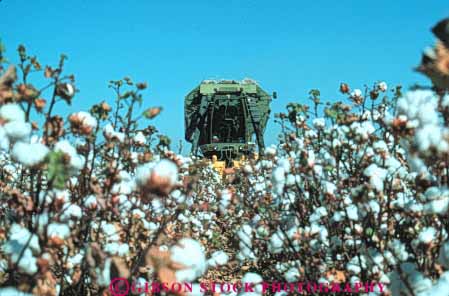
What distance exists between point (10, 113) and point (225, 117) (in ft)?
40.7

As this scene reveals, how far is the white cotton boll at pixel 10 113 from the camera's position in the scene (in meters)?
1.46

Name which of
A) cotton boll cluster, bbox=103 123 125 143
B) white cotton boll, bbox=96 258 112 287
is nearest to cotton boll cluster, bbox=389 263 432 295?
white cotton boll, bbox=96 258 112 287

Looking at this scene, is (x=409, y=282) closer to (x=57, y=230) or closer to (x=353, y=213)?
(x=353, y=213)

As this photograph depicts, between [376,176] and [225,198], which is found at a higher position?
[225,198]

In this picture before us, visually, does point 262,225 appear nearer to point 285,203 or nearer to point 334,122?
point 285,203

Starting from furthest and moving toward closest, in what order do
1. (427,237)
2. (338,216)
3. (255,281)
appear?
(338,216), (255,281), (427,237)

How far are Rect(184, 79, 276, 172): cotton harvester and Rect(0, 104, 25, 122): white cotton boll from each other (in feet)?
39.2

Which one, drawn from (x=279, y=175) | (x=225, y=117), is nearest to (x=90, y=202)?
(x=279, y=175)

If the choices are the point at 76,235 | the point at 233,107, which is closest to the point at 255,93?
the point at 233,107

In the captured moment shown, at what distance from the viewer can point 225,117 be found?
13.8 meters

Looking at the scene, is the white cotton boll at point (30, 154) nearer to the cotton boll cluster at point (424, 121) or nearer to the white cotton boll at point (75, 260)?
the white cotton boll at point (75, 260)

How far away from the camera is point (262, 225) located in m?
2.67

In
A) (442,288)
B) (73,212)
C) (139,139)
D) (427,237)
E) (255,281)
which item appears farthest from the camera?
(139,139)

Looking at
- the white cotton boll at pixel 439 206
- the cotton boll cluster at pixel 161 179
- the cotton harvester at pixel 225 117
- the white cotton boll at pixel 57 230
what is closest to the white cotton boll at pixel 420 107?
the white cotton boll at pixel 439 206
